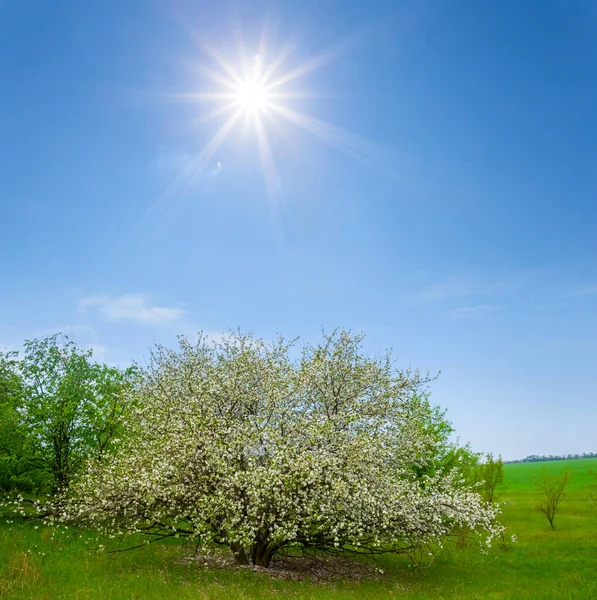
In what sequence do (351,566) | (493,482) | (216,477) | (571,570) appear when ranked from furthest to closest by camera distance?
1. (493,482)
2. (571,570)
3. (351,566)
4. (216,477)

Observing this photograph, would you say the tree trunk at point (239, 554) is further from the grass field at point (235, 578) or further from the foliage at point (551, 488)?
the foliage at point (551, 488)

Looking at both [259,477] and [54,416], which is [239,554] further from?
Result: [54,416]

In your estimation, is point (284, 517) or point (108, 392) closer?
point (284, 517)

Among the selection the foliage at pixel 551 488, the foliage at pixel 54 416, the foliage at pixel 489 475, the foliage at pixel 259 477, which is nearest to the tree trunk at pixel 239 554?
the foliage at pixel 259 477

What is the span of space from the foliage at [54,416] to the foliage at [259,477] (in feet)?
43.1

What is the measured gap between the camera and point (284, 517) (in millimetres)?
19000

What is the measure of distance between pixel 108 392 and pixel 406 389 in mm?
22773

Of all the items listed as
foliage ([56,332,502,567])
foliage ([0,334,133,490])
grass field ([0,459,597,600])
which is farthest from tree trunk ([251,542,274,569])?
foliage ([0,334,133,490])

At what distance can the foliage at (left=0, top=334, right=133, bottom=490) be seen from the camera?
33.9 meters

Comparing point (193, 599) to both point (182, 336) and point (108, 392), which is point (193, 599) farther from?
point (108, 392)

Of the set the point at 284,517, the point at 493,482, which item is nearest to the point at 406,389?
the point at 284,517

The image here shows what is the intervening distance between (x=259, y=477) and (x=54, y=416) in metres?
22.8

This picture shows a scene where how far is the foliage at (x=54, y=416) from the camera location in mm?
33938

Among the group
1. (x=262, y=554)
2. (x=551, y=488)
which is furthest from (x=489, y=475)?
(x=262, y=554)
